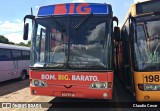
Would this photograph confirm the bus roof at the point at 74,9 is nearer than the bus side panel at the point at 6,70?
Yes

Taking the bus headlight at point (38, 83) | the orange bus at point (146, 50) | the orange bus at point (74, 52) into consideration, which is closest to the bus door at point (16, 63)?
the bus headlight at point (38, 83)

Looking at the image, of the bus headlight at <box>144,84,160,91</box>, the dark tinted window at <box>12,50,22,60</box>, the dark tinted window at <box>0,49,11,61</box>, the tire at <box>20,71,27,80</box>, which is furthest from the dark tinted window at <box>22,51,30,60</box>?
the bus headlight at <box>144,84,160,91</box>

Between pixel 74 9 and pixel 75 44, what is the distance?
1.21 m

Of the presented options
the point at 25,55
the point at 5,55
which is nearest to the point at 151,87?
the point at 5,55

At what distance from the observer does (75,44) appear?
7.82 m

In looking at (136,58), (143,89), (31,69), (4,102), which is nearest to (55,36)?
(31,69)

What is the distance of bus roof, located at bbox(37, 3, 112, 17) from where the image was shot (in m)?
8.07

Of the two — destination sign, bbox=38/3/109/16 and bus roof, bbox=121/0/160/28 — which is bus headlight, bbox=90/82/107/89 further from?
bus roof, bbox=121/0/160/28

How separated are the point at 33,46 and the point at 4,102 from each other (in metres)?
3.16

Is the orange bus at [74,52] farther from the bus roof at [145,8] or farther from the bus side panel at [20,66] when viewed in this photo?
the bus side panel at [20,66]

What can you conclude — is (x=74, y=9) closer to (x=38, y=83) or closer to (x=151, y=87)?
(x=38, y=83)

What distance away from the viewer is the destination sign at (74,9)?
318 inches

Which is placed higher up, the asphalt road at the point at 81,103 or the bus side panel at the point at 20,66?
the bus side panel at the point at 20,66

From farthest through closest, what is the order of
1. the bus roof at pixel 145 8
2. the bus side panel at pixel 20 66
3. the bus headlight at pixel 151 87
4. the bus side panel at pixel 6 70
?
the bus side panel at pixel 20 66
the bus side panel at pixel 6 70
the bus roof at pixel 145 8
the bus headlight at pixel 151 87
